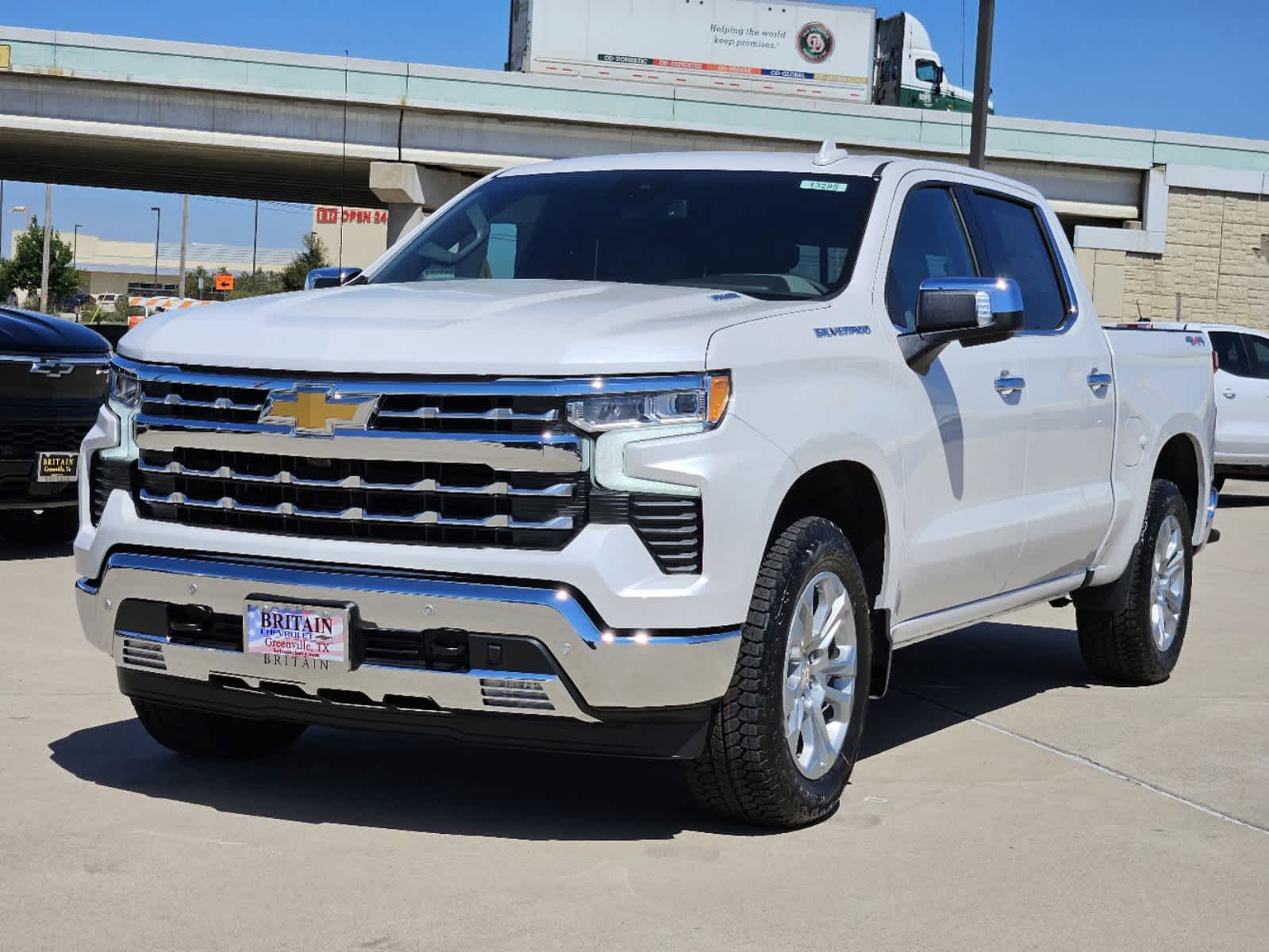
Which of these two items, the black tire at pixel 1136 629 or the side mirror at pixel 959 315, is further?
the black tire at pixel 1136 629

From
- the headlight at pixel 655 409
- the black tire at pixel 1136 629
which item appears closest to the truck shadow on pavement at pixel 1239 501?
the black tire at pixel 1136 629

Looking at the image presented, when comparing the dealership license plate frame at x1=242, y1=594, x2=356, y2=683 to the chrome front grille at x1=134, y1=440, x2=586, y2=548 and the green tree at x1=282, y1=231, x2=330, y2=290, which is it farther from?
the green tree at x1=282, y1=231, x2=330, y2=290

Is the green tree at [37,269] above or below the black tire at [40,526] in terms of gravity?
above

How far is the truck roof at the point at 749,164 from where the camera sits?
626 centimetres

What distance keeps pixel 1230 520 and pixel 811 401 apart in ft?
43.5

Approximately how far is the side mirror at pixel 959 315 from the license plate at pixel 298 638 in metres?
2.05

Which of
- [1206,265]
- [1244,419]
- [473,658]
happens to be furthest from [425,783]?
[1206,265]

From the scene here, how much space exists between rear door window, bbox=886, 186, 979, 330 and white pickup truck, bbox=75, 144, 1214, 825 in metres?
0.02

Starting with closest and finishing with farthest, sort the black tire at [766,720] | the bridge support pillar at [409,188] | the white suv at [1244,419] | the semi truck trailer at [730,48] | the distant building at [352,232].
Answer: the black tire at [766,720] → the white suv at [1244,419] → the bridge support pillar at [409,188] → the semi truck trailer at [730,48] → the distant building at [352,232]

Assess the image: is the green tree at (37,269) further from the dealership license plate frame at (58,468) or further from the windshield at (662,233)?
the windshield at (662,233)

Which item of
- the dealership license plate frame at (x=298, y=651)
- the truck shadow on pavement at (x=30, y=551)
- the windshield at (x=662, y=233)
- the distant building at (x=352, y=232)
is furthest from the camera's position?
the distant building at (x=352, y=232)

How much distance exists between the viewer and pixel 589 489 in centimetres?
462

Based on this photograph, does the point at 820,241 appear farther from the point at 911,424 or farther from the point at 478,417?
the point at 478,417

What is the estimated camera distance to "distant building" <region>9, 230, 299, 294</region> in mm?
158250
